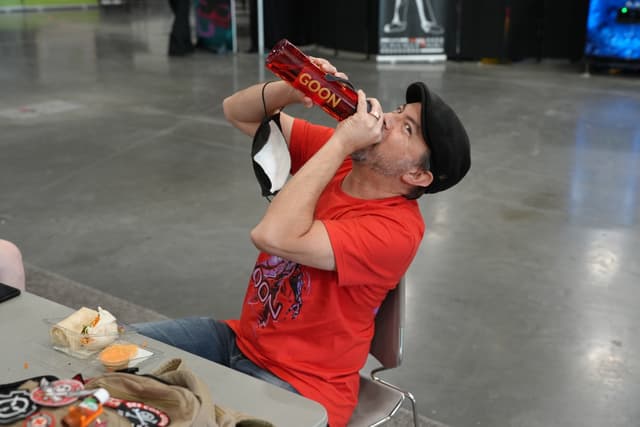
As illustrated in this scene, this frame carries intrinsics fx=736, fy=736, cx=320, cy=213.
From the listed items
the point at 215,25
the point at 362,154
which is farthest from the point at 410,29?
the point at 362,154

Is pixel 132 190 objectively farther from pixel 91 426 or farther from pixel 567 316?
pixel 91 426

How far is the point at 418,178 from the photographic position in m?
1.85

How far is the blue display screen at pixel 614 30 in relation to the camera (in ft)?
27.6

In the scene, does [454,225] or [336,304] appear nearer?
[336,304]

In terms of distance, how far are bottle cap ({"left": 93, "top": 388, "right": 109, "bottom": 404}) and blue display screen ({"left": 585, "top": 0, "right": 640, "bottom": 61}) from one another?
27.9ft

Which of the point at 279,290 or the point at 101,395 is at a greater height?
the point at 101,395

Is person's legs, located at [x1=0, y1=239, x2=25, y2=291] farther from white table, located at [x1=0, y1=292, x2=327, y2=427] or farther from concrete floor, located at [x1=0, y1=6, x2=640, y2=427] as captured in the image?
concrete floor, located at [x1=0, y1=6, x2=640, y2=427]

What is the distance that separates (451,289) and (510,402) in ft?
2.97

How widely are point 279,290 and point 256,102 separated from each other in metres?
0.60

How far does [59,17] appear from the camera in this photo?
14.5 metres

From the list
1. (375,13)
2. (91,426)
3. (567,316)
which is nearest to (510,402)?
(567,316)

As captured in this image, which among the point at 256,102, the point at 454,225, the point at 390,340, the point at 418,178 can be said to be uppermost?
the point at 256,102

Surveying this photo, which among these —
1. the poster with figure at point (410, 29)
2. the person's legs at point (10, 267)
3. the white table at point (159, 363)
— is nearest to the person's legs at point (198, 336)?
the white table at point (159, 363)

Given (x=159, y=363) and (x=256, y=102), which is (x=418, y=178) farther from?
(x=159, y=363)
